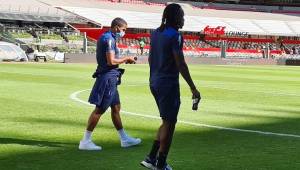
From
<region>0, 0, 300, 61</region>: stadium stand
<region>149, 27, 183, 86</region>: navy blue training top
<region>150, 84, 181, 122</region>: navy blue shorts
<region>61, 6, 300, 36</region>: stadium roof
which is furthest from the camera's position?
<region>61, 6, 300, 36</region>: stadium roof

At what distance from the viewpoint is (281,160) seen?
8.65m

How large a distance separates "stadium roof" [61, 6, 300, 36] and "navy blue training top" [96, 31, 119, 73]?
60866 millimetres

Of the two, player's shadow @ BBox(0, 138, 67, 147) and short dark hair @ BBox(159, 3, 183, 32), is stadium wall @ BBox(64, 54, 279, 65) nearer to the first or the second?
player's shadow @ BBox(0, 138, 67, 147)

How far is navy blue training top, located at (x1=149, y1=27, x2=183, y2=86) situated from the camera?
7.50m

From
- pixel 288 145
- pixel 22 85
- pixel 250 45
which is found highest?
pixel 288 145

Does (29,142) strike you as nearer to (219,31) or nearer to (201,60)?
(201,60)

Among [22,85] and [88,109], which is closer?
[88,109]

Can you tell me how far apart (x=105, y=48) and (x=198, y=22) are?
2972 inches

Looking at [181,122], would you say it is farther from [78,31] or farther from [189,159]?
[78,31]

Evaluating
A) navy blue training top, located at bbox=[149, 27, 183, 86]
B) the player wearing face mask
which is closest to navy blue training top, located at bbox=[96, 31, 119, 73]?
the player wearing face mask

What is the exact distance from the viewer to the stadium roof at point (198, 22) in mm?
74125

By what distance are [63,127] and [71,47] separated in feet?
152

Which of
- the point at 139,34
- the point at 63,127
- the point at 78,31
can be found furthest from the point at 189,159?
the point at 139,34

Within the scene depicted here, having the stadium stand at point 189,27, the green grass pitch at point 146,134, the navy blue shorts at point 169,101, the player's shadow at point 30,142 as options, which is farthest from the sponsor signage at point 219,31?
the navy blue shorts at point 169,101
